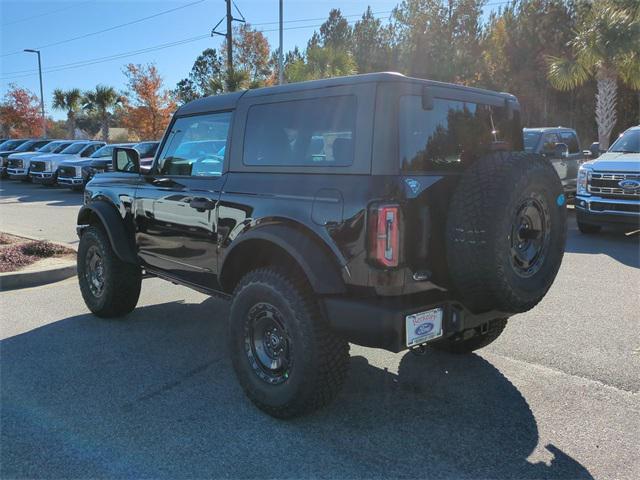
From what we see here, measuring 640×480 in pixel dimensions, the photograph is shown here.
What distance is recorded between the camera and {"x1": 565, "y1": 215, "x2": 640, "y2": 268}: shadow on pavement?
7977 millimetres

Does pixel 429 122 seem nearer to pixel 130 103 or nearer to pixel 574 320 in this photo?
pixel 574 320

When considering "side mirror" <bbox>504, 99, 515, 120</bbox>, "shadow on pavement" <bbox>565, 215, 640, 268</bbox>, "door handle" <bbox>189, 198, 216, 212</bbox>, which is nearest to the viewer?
"door handle" <bbox>189, 198, 216, 212</bbox>

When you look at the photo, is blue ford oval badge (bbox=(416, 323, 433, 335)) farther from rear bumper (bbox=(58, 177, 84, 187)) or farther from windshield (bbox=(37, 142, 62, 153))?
windshield (bbox=(37, 142, 62, 153))

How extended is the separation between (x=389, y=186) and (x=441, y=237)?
0.44 m

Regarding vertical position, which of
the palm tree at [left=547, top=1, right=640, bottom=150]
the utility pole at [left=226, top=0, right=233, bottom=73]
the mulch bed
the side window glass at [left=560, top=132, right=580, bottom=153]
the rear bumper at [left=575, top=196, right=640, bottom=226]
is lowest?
the mulch bed

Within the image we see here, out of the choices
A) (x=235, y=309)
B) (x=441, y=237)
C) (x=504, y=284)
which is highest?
(x=441, y=237)

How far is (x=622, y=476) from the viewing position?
105 inches

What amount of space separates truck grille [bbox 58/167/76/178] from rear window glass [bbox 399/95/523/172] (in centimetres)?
1713

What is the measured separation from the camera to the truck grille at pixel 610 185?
28.8ft

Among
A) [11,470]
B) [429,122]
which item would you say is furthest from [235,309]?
[429,122]

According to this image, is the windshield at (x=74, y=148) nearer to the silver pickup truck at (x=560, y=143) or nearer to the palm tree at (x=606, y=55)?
the silver pickup truck at (x=560, y=143)

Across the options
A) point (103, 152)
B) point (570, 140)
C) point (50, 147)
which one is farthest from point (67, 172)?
point (570, 140)

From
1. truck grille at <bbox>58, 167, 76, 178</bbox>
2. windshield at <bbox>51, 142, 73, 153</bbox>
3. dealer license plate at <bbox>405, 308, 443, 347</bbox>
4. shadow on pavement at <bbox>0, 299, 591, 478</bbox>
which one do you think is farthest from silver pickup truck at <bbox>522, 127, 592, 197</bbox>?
windshield at <bbox>51, 142, 73, 153</bbox>

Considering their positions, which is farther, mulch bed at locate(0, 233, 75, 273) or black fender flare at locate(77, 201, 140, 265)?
mulch bed at locate(0, 233, 75, 273)
